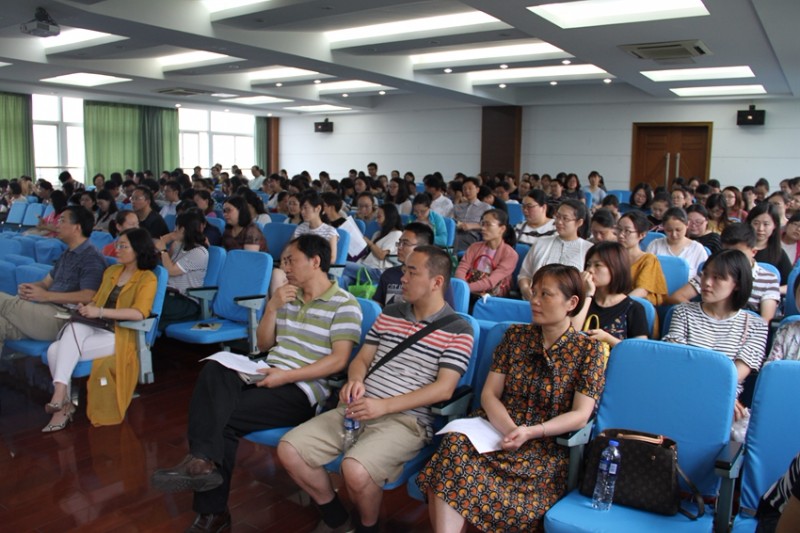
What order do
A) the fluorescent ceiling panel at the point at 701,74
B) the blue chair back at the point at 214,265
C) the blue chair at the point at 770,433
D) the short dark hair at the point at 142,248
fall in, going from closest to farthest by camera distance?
the blue chair at the point at 770,433 < the short dark hair at the point at 142,248 < the blue chair back at the point at 214,265 < the fluorescent ceiling panel at the point at 701,74

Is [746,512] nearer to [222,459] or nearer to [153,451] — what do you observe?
[222,459]

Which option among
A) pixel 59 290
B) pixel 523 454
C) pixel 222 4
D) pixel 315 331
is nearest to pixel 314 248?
pixel 315 331

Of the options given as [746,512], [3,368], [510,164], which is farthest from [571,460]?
[510,164]

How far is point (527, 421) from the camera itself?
2305 millimetres

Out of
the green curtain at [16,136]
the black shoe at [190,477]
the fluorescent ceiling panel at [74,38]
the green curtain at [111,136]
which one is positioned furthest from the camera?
the green curtain at [111,136]

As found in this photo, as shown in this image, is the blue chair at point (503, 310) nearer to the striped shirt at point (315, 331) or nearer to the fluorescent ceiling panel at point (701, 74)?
the striped shirt at point (315, 331)

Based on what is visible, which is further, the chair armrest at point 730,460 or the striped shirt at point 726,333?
the striped shirt at point 726,333

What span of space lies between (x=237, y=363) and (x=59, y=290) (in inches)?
81.6

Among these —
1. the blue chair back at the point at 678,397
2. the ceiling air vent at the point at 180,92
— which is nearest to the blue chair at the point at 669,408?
the blue chair back at the point at 678,397

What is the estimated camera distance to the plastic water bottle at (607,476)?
206cm

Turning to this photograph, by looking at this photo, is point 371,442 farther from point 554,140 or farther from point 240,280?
point 554,140

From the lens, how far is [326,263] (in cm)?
301

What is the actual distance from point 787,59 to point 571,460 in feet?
24.4

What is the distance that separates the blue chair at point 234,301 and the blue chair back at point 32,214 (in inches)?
218
